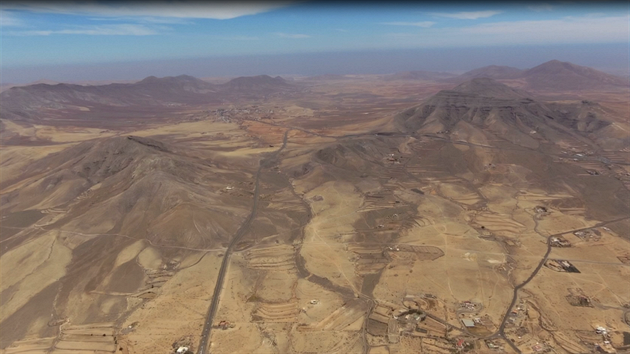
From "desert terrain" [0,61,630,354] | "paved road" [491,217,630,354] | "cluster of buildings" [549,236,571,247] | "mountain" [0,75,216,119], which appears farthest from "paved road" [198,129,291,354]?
"mountain" [0,75,216,119]

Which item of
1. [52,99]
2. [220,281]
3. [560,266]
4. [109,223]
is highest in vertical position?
[52,99]

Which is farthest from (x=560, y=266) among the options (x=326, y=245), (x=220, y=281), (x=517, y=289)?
(x=220, y=281)

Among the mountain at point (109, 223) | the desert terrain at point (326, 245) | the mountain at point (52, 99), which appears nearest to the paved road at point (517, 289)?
the desert terrain at point (326, 245)

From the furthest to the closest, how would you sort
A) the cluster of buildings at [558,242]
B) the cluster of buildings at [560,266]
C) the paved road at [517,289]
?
1. the cluster of buildings at [558,242]
2. the cluster of buildings at [560,266]
3. the paved road at [517,289]

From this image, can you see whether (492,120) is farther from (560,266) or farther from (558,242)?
(560,266)

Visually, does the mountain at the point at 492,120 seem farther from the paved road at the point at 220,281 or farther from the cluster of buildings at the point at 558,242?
the paved road at the point at 220,281

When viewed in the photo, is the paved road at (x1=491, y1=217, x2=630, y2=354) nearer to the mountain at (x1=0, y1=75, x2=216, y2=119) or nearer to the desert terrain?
the desert terrain
